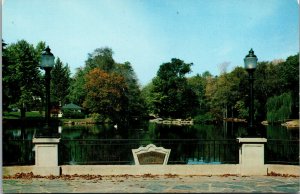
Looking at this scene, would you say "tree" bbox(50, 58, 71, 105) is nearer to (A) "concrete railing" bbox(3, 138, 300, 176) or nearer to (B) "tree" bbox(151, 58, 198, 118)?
(B) "tree" bbox(151, 58, 198, 118)

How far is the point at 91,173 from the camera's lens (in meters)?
12.0

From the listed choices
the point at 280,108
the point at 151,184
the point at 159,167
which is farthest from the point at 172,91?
the point at 151,184

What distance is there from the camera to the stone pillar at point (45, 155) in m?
11.5

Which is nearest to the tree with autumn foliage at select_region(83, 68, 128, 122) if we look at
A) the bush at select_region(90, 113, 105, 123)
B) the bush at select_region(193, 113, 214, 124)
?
the bush at select_region(90, 113, 105, 123)

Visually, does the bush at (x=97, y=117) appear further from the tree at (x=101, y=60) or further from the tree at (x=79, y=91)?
the tree at (x=79, y=91)

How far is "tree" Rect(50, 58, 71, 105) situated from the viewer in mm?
100188

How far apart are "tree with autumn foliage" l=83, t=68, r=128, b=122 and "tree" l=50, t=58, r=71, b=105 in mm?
31273

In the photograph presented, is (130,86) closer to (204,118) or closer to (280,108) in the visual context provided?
(204,118)

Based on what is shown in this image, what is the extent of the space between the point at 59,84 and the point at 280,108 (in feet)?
197

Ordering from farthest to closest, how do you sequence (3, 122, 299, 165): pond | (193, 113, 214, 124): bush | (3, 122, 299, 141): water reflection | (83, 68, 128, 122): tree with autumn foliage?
1. (193, 113, 214, 124): bush
2. (83, 68, 128, 122): tree with autumn foliage
3. (3, 122, 299, 141): water reflection
4. (3, 122, 299, 165): pond

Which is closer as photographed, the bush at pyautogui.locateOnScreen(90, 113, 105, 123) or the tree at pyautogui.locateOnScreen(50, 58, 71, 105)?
the bush at pyautogui.locateOnScreen(90, 113, 105, 123)

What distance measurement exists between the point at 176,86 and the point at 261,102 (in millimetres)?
19083

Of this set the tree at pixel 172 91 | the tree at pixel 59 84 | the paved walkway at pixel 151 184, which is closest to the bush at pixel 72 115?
the tree at pixel 172 91

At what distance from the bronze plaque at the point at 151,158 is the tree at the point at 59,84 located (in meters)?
86.3
